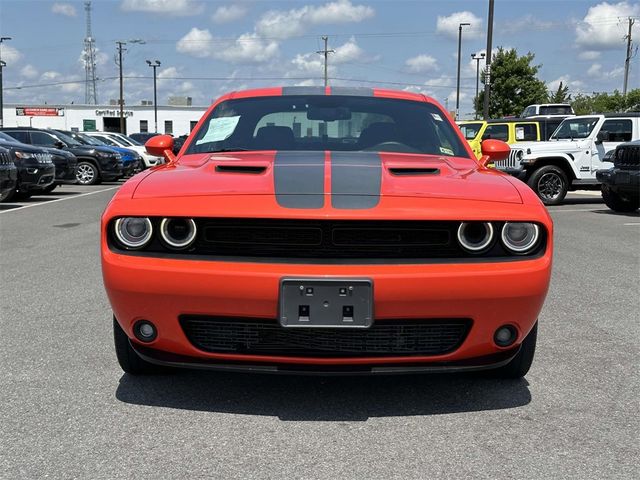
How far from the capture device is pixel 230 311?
2.85m

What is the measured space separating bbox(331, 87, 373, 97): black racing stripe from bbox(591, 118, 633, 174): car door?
36.9ft

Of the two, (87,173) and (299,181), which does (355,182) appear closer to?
(299,181)

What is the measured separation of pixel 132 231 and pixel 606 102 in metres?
66.2

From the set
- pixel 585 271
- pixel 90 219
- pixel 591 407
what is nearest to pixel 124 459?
pixel 591 407

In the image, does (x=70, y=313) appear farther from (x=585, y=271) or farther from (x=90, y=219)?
(x=90, y=219)

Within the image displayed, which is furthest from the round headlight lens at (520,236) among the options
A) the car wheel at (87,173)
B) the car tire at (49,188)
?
the car wheel at (87,173)

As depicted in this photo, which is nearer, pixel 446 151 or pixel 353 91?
pixel 446 151

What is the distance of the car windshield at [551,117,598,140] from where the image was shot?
1534 cm

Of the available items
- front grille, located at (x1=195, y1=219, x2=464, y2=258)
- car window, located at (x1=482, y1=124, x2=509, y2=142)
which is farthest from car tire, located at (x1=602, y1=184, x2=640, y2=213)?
front grille, located at (x1=195, y1=219, x2=464, y2=258)

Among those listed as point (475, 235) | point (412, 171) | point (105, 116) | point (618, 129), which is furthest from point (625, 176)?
point (105, 116)

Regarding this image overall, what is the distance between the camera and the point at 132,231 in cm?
302

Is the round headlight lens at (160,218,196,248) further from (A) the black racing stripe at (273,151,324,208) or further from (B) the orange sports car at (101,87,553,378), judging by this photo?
(A) the black racing stripe at (273,151,324,208)

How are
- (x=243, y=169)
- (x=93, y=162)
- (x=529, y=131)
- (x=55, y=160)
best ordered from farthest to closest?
1. (x=93, y=162)
2. (x=529, y=131)
3. (x=55, y=160)
4. (x=243, y=169)

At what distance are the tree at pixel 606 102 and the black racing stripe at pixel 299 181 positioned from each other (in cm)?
5240
